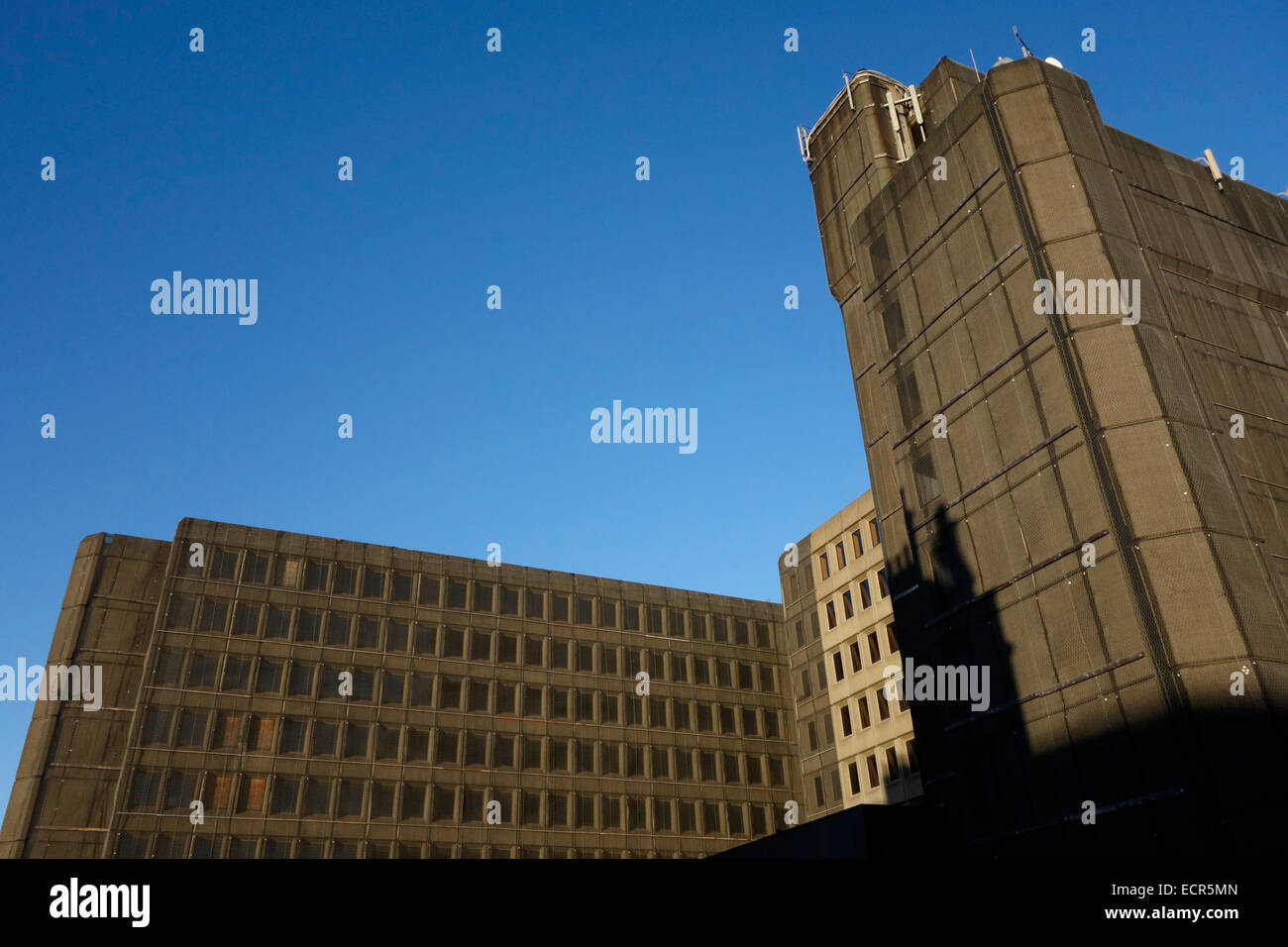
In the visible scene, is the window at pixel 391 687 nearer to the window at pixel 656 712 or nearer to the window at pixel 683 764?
the window at pixel 656 712

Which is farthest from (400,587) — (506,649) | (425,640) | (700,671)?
(700,671)

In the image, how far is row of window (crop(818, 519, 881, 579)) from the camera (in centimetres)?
6656

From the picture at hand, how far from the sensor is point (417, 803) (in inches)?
2489

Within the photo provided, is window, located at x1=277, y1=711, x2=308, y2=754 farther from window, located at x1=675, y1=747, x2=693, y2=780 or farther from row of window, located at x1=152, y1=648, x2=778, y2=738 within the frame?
window, located at x1=675, y1=747, x2=693, y2=780

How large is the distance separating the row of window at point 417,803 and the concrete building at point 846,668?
667cm

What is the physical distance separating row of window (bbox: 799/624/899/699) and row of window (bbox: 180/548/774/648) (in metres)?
6.09

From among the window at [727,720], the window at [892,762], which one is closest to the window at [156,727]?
the window at [727,720]

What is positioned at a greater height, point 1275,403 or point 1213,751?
point 1275,403
